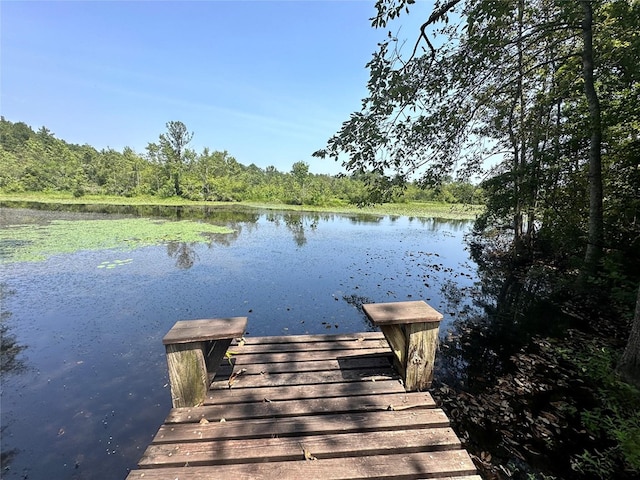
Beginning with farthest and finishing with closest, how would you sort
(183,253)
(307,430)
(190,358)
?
1. (183,253)
2. (190,358)
3. (307,430)

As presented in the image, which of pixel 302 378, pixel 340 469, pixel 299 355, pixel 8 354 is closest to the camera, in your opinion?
pixel 340 469

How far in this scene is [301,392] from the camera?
96.9 inches

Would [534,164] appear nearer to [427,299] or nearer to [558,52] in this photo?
[558,52]

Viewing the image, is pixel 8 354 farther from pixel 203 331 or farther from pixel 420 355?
pixel 420 355

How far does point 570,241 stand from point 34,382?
11692mm

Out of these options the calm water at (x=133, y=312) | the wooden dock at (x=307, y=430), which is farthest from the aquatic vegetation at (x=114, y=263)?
the wooden dock at (x=307, y=430)

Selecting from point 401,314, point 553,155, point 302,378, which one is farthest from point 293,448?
point 553,155

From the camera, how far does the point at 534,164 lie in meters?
8.41

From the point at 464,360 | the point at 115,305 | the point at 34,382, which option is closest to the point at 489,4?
the point at 464,360

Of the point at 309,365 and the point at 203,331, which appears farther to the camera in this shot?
the point at 309,365

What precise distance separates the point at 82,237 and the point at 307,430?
15351mm

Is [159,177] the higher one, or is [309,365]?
[159,177]

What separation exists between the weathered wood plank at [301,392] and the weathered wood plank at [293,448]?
45cm

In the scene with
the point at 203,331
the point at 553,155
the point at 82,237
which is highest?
the point at 553,155
